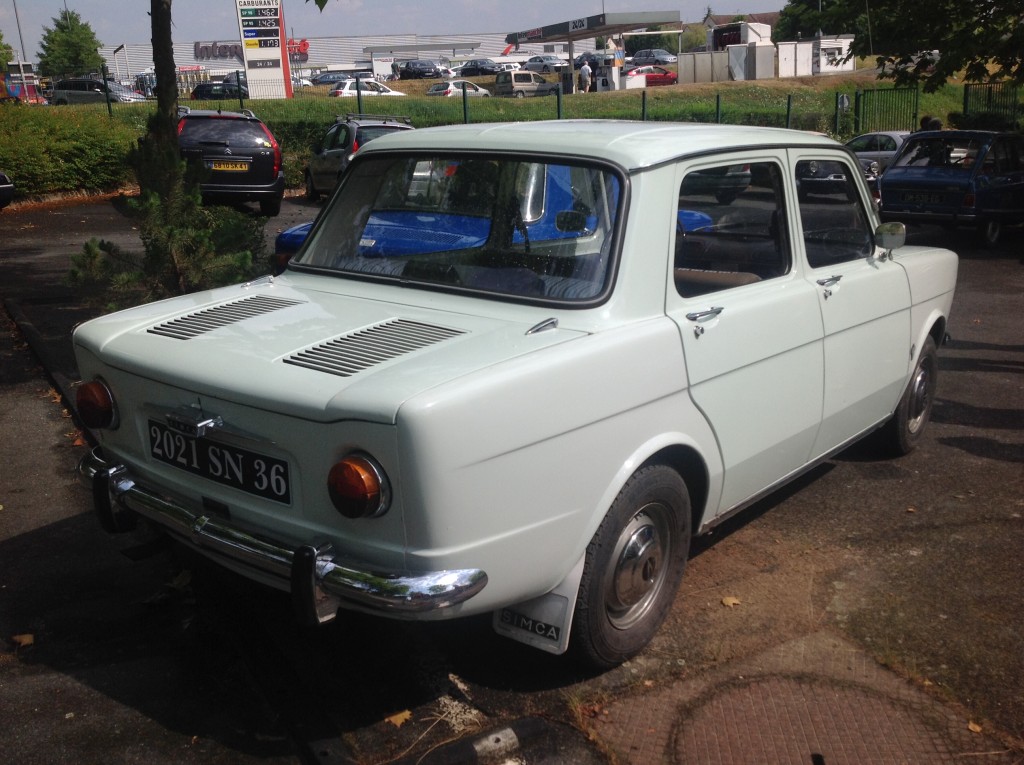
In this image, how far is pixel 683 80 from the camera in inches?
2053

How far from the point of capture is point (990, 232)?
15406mm

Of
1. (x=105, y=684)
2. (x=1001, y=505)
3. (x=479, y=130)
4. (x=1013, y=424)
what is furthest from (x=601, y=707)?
(x=1013, y=424)

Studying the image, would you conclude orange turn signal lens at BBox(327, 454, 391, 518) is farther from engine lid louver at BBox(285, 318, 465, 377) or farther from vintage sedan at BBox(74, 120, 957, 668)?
engine lid louver at BBox(285, 318, 465, 377)

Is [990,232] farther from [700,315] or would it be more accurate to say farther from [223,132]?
[700,315]

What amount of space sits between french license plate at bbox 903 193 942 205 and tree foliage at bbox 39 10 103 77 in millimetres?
61489

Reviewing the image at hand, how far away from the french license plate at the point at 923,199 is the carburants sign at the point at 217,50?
6959 cm

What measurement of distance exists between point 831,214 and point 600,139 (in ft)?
4.89

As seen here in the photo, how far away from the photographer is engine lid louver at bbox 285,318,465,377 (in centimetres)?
317

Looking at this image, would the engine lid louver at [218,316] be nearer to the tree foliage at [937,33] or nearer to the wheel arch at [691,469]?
the wheel arch at [691,469]

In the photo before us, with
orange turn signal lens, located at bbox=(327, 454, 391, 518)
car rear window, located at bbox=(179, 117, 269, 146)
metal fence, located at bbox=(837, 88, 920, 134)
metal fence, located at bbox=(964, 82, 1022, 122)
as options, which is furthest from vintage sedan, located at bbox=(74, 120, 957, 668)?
metal fence, located at bbox=(837, 88, 920, 134)

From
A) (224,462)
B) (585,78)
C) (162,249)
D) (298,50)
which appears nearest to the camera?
(224,462)

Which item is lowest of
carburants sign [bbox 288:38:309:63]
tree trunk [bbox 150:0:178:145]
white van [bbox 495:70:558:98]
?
tree trunk [bbox 150:0:178:145]

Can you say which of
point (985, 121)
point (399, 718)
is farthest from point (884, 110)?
point (399, 718)

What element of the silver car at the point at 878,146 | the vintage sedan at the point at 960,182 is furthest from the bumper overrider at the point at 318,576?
the silver car at the point at 878,146
